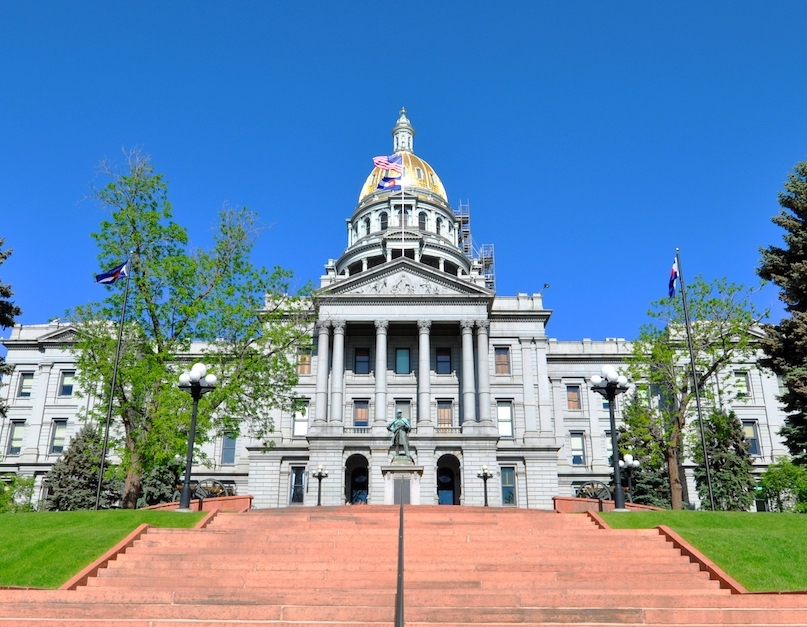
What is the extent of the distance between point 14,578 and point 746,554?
15.6 m

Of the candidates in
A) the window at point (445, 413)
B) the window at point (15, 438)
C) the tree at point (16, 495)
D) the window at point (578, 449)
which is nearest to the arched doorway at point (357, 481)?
the window at point (445, 413)

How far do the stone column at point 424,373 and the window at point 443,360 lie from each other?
2024mm

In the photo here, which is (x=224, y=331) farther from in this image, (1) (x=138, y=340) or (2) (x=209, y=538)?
(2) (x=209, y=538)

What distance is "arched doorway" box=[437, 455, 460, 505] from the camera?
1923 inches

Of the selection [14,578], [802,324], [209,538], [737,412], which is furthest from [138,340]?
[737,412]

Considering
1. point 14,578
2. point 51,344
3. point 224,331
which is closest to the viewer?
point 14,578

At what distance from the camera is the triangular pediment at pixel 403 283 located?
5066 cm

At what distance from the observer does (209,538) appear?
60.1 feet

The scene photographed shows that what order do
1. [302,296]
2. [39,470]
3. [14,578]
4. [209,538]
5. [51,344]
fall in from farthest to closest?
[51,344]
[39,470]
[302,296]
[209,538]
[14,578]

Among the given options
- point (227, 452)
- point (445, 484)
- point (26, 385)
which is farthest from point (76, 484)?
point (445, 484)

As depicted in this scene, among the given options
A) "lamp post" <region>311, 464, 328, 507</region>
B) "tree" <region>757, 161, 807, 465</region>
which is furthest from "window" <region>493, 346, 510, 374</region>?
"tree" <region>757, 161, 807, 465</region>

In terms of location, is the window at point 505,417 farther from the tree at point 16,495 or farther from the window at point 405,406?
the tree at point 16,495

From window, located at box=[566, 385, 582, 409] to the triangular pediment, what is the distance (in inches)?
565

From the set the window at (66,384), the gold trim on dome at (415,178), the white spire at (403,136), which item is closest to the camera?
the window at (66,384)
